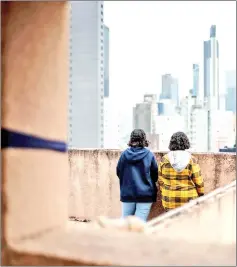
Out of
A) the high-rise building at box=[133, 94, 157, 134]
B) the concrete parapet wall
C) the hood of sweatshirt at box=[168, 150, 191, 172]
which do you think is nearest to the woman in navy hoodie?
the hood of sweatshirt at box=[168, 150, 191, 172]

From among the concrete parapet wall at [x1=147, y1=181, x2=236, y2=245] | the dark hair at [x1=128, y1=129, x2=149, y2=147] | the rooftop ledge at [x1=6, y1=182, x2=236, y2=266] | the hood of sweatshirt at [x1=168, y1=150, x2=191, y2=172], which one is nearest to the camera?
the rooftop ledge at [x1=6, y1=182, x2=236, y2=266]

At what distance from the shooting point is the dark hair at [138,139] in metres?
5.09

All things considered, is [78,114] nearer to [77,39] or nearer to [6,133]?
[77,39]

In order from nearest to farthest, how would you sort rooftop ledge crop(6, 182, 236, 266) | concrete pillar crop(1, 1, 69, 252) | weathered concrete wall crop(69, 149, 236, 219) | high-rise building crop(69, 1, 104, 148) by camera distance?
rooftop ledge crop(6, 182, 236, 266), concrete pillar crop(1, 1, 69, 252), weathered concrete wall crop(69, 149, 236, 219), high-rise building crop(69, 1, 104, 148)

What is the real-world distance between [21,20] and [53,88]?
39 centimetres

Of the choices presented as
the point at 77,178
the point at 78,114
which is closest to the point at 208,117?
the point at 78,114

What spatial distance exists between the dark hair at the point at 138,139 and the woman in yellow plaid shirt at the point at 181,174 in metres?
0.29

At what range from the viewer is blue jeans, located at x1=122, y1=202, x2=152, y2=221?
5227 millimetres

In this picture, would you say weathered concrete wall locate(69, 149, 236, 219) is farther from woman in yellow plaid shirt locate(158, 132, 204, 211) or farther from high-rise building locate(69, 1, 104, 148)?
high-rise building locate(69, 1, 104, 148)

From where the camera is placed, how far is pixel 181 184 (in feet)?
16.2

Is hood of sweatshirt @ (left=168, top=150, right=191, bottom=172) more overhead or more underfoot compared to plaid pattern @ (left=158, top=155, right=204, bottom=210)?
more overhead

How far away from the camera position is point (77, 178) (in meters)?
6.62

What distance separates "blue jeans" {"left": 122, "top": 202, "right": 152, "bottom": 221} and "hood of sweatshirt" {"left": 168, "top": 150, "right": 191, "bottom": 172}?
58 centimetres


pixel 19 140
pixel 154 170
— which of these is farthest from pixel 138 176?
pixel 19 140
